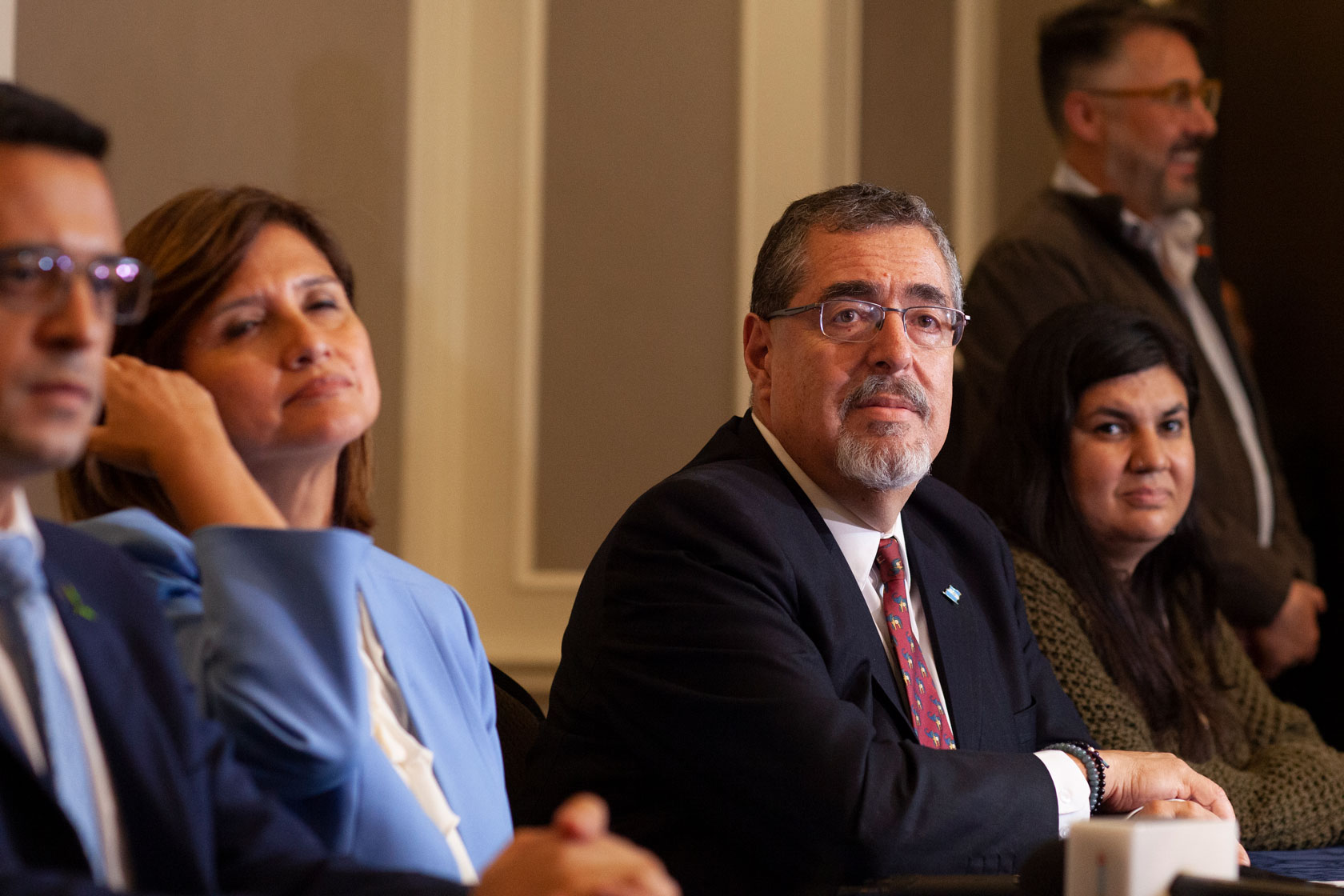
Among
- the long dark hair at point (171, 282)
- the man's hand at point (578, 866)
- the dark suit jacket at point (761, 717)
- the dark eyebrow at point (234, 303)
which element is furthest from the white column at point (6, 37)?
the man's hand at point (578, 866)

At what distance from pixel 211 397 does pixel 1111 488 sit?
1.69 metres

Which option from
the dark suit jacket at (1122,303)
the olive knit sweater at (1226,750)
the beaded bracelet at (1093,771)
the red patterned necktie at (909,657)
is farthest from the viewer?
the dark suit jacket at (1122,303)

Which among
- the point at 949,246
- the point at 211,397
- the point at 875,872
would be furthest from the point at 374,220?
the point at 875,872

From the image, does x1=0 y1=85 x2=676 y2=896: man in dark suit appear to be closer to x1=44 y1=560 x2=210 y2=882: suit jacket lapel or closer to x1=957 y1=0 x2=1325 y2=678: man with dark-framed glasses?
x1=44 y1=560 x2=210 y2=882: suit jacket lapel

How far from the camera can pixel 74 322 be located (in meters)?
1.05

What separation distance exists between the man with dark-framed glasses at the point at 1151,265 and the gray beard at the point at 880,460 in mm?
1227

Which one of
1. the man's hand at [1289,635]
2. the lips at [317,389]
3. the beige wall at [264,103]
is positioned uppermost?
the beige wall at [264,103]

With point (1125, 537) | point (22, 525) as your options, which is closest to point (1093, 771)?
point (1125, 537)

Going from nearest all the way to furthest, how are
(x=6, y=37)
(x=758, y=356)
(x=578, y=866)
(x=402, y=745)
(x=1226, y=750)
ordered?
(x=578, y=866), (x=402, y=745), (x=758, y=356), (x=6, y=37), (x=1226, y=750)

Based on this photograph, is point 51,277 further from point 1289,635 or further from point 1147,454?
point 1289,635

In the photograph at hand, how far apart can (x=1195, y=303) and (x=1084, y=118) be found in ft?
1.79

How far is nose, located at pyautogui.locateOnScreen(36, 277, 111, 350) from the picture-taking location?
104cm

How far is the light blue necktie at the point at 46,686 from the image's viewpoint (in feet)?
3.47

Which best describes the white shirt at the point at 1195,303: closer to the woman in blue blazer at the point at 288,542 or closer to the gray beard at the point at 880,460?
the gray beard at the point at 880,460
